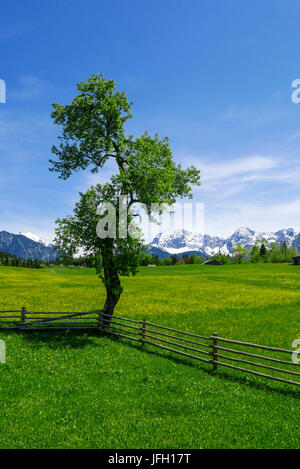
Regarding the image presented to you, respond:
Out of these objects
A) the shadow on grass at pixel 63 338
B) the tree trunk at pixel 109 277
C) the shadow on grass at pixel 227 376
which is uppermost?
the tree trunk at pixel 109 277

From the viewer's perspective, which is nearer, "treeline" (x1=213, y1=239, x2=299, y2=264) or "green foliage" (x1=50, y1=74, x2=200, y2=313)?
"green foliage" (x1=50, y1=74, x2=200, y2=313)

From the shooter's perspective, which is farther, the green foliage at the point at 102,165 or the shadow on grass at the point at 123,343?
the green foliage at the point at 102,165

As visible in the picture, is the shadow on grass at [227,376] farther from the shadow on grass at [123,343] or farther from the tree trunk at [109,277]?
the tree trunk at [109,277]

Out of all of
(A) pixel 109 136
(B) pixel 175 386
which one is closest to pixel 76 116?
(A) pixel 109 136

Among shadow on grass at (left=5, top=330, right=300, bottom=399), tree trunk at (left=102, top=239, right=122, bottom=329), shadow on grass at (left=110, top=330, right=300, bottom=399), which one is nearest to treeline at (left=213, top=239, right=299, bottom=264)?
tree trunk at (left=102, top=239, right=122, bottom=329)

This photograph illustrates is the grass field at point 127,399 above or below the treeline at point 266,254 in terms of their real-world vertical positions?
below

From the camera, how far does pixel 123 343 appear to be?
21000 millimetres

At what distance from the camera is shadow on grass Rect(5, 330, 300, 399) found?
14.3 m

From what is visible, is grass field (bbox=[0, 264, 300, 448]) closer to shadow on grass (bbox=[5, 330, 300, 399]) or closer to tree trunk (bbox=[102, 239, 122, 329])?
shadow on grass (bbox=[5, 330, 300, 399])

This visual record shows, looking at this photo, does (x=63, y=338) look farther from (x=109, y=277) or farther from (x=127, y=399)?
(x=127, y=399)

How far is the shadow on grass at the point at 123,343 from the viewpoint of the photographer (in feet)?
46.9

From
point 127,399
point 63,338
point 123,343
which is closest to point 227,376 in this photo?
point 127,399

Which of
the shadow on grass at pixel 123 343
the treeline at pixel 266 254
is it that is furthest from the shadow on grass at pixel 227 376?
the treeline at pixel 266 254
